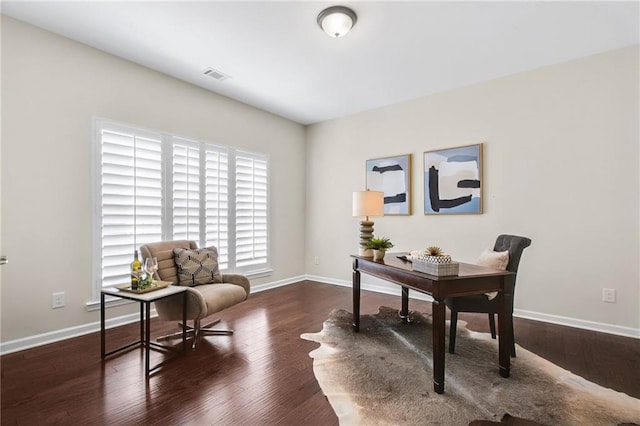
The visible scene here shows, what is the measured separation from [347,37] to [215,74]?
1.63 metres

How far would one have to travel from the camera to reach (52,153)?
2.76 m

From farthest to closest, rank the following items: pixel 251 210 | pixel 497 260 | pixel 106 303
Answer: pixel 251 210 < pixel 106 303 < pixel 497 260

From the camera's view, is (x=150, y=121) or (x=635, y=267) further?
(x=150, y=121)

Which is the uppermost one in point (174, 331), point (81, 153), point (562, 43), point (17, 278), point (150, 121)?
point (562, 43)

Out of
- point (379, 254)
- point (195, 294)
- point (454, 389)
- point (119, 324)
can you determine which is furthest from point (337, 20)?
point (119, 324)

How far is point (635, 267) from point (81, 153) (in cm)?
530

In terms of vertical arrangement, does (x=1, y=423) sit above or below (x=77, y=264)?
below

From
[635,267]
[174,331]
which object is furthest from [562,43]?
[174,331]

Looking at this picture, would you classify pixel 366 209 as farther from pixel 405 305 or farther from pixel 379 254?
pixel 405 305

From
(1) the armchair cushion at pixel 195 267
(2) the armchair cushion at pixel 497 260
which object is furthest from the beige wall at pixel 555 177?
(1) the armchair cushion at pixel 195 267

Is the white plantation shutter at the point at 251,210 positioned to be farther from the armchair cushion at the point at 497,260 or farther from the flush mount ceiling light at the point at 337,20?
the armchair cushion at the point at 497,260

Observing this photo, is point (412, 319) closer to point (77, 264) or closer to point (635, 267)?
point (635, 267)

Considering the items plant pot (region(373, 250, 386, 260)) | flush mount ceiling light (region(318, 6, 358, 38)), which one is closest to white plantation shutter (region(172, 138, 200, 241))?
flush mount ceiling light (region(318, 6, 358, 38))

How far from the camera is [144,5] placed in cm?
→ 241
